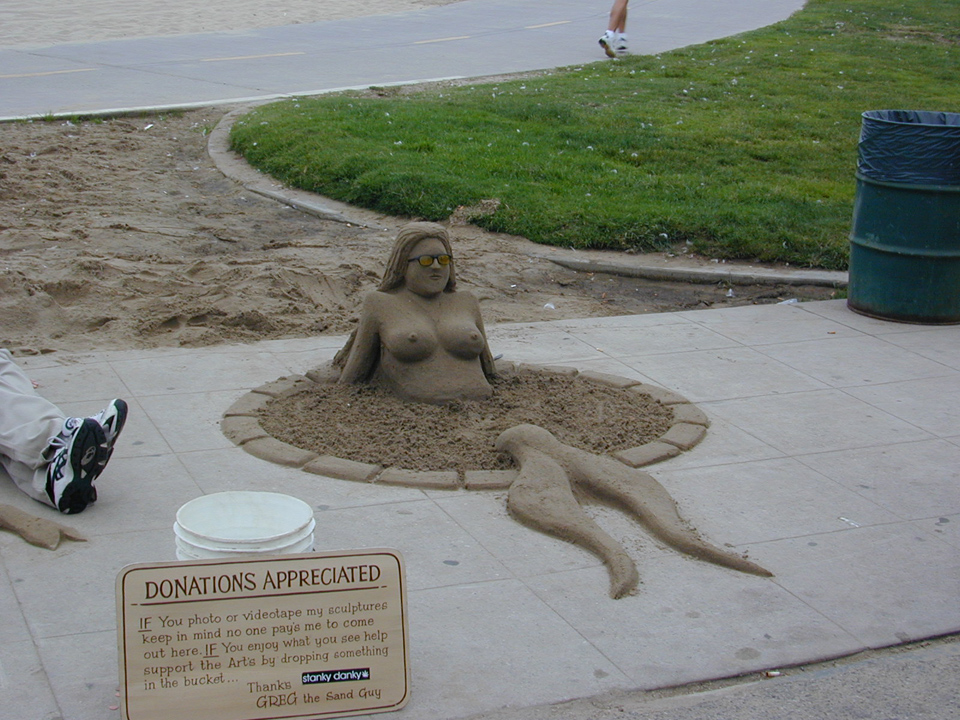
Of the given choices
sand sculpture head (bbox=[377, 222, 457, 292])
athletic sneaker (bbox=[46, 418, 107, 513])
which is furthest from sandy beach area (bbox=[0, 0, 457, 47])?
athletic sneaker (bbox=[46, 418, 107, 513])

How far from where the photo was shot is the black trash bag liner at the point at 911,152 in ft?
26.3

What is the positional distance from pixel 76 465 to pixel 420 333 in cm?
189

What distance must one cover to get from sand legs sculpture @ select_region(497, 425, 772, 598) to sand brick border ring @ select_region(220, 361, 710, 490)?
6.7 inches

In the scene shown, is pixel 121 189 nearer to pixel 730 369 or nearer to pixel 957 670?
pixel 730 369

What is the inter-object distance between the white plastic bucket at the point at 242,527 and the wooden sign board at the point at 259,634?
11 centimetres

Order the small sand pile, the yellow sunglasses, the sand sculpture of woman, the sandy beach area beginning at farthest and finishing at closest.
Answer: the sandy beach area → the yellow sunglasses → the small sand pile → the sand sculpture of woman

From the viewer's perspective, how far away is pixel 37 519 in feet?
15.7

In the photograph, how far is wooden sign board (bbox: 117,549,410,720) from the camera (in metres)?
3.39

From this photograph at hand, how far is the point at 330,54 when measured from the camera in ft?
61.9

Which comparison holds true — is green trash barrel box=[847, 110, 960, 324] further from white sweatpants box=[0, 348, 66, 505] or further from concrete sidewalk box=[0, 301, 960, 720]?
white sweatpants box=[0, 348, 66, 505]

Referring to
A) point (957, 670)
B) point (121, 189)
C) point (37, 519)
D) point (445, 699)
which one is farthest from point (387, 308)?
point (121, 189)

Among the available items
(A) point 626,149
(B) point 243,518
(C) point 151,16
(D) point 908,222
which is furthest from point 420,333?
(C) point 151,16

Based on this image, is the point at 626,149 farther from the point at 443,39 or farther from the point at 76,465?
the point at 443,39

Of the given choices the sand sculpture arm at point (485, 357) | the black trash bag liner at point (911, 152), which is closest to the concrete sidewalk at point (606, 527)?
the sand sculpture arm at point (485, 357)
